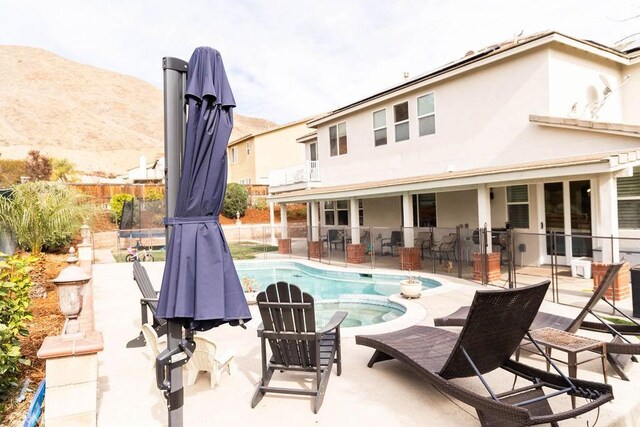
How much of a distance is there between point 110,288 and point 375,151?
10.5 m

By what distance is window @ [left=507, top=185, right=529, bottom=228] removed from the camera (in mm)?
12664

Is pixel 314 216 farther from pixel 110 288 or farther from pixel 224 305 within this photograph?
pixel 224 305

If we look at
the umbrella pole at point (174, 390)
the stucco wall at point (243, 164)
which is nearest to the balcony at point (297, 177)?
the stucco wall at point (243, 164)

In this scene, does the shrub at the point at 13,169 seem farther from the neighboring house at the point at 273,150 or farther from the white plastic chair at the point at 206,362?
the white plastic chair at the point at 206,362

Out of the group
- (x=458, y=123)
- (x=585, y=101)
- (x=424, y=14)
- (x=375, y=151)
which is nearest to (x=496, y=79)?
(x=458, y=123)

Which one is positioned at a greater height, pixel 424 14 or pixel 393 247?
pixel 424 14

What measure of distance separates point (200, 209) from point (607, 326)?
4670 millimetres

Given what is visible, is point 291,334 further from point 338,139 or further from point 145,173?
point 145,173

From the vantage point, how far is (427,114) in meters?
13.9

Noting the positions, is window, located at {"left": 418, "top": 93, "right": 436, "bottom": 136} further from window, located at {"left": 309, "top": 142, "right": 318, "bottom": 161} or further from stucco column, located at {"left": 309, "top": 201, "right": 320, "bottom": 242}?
window, located at {"left": 309, "top": 142, "right": 318, "bottom": 161}

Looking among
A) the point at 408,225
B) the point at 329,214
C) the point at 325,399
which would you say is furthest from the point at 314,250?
the point at 325,399

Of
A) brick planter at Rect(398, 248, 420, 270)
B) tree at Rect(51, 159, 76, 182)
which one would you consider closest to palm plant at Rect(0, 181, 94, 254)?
brick planter at Rect(398, 248, 420, 270)

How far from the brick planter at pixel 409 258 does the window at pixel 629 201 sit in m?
5.56

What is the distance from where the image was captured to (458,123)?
42.3ft
